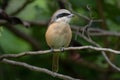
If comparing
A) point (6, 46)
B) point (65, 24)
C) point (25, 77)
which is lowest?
point (25, 77)

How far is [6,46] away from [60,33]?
1201 millimetres

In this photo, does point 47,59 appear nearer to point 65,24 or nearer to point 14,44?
point 14,44

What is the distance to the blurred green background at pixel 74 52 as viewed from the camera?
489 centimetres

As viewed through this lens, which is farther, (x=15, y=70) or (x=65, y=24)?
(x=15, y=70)

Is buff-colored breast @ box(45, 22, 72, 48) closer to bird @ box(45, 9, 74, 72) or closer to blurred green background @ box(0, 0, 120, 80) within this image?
bird @ box(45, 9, 74, 72)

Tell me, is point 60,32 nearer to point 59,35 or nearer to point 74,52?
point 59,35

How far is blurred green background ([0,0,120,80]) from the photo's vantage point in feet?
16.0

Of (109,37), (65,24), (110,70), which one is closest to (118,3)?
(109,37)

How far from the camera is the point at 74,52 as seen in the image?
4.94 metres

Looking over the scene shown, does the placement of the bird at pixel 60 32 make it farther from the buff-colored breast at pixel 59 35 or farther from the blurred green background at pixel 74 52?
the blurred green background at pixel 74 52

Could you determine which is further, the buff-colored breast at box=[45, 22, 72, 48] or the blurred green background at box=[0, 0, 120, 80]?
the blurred green background at box=[0, 0, 120, 80]

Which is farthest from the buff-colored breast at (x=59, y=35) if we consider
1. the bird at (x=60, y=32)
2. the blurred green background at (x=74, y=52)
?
the blurred green background at (x=74, y=52)

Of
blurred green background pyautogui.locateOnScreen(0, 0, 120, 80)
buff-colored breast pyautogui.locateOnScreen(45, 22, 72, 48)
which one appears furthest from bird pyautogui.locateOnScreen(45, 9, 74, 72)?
blurred green background pyautogui.locateOnScreen(0, 0, 120, 80)

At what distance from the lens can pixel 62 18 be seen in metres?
4.07
